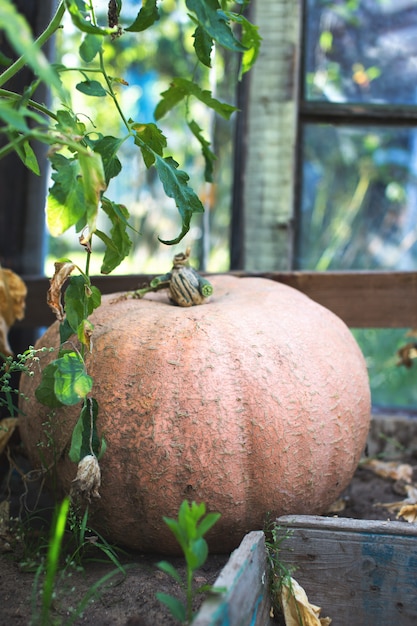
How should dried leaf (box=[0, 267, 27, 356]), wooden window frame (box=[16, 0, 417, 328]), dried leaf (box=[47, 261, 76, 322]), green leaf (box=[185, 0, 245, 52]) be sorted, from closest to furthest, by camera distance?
green leaf (box=[185, 0, 245, 52]) < dried leaf (box=[47, 261, 76, 322]) < dried leaf (box=[0, 267, 27, 356]) < wooden window frame (box=[16, 0, 417, 328])

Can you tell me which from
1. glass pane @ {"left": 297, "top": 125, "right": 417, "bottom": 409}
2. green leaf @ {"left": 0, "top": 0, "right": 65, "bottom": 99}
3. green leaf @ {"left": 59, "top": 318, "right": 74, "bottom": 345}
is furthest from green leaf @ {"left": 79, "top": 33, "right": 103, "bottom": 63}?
glass pane @ {"left": 297, "top": 125, "right": 417, "bottom": 409}

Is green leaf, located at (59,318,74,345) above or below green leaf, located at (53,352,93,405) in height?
above

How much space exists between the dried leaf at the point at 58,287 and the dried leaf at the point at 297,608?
732mm

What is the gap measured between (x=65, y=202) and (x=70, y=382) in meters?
0.34

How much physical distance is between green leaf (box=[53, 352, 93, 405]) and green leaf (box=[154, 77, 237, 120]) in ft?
2.71

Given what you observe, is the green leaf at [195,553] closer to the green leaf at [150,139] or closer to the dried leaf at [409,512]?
the green leaf at [150,139]

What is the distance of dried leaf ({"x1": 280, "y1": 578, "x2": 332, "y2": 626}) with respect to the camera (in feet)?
4.20

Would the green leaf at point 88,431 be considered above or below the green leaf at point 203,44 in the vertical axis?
below

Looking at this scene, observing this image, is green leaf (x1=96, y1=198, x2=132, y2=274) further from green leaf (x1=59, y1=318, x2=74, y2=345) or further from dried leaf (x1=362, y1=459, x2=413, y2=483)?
dried leaf (x1=362, y1=459, x2=413, y2=483)

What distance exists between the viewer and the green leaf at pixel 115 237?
1416mm

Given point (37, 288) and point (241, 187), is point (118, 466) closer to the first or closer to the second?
point (37, 288)

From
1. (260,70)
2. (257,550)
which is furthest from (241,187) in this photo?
(257,550)

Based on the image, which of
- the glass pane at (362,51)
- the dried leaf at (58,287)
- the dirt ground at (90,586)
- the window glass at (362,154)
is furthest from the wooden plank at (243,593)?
the glass pane at (362,51)

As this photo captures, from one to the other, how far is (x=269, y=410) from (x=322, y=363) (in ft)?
0.73
